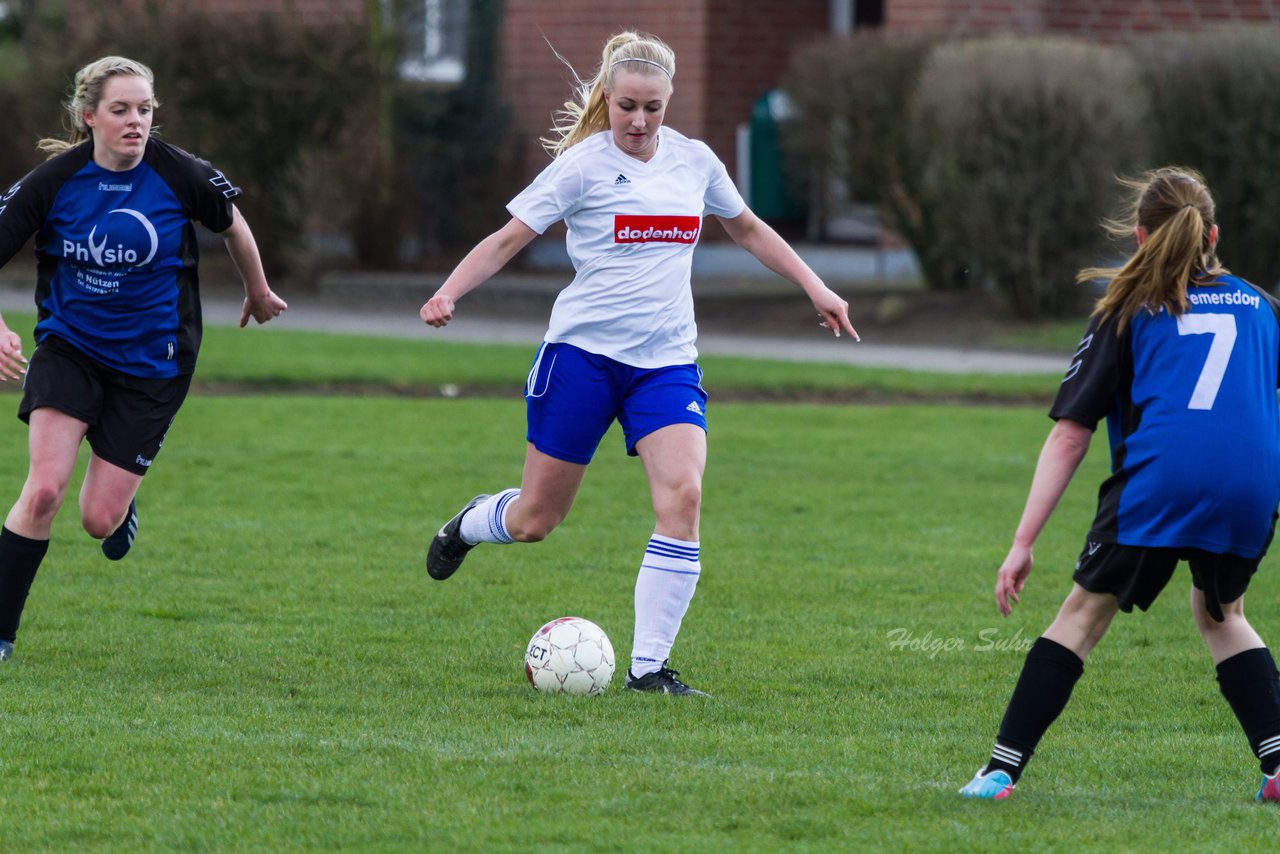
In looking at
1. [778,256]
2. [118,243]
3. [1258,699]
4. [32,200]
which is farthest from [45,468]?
[1258,699]

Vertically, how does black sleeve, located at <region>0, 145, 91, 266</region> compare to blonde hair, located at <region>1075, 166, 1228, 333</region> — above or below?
below

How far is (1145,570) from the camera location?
177 inches

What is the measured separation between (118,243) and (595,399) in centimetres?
171

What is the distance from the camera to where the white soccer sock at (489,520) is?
6.45 meters

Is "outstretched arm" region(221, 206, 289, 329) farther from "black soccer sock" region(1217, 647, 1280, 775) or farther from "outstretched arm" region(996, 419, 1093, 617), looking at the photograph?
"black soccer sock" region(1217, 647, 1280, 775)

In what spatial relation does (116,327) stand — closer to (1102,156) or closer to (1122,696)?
(1122,696)

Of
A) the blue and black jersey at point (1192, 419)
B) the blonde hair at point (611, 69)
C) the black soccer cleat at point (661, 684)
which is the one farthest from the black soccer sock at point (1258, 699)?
the blonde hair at point (611, 69)

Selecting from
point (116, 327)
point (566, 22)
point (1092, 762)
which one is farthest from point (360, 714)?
point (566, 22)

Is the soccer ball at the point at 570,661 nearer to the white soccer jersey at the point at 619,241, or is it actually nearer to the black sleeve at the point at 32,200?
the white soccer jersey at the point at 619,241

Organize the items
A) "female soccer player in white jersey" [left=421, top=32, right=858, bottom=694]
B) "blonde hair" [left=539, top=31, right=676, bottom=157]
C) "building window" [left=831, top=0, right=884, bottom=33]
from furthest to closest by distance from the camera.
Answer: "building window" [left=831, top=0, right=884, bottom=33] < "female soccer player in white jersey" [left=421, top=32, right=858, bottom=694] < "blonde hair" [left=539, top=31, right=676, bottom=157]

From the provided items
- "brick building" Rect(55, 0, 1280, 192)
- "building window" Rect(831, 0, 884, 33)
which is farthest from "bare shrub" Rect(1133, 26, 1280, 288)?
"building window" Rect(831, 0, 884, 33)

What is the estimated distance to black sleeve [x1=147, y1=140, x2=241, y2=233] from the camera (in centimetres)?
630

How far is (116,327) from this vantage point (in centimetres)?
629

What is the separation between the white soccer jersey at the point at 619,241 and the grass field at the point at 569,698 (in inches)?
46.1
